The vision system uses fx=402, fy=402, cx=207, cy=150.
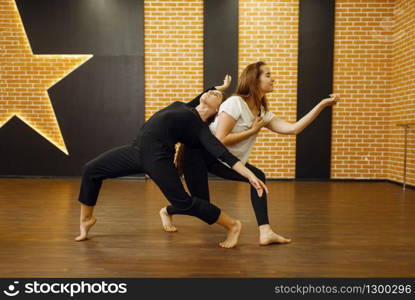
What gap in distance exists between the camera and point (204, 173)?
2625 mm

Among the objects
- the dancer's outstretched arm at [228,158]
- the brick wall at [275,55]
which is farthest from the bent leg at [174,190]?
the brick wall at [275,55]

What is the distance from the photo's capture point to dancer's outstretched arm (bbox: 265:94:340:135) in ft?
8.29

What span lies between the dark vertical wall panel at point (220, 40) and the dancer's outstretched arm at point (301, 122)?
312cm

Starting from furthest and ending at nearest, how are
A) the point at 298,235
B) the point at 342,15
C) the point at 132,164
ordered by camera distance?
the point at 342,15 → the point at 298,235 → the point at 132,164

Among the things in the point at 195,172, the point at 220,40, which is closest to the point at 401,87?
the point at 220,40

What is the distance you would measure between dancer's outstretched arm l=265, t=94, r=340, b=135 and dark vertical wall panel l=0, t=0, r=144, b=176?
3431 millimetres

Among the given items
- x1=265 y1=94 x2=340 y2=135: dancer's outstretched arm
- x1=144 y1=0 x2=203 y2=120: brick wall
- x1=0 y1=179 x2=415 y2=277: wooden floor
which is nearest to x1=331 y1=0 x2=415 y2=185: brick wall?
x1=0 y1=179 x2=415 y2=277: wooden floor

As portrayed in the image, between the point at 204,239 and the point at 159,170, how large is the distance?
0.65 meters

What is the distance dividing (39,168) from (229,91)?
2991mm

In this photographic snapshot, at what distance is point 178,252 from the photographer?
7.84ft

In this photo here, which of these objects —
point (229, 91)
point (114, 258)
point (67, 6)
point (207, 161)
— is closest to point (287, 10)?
point (229, 91)

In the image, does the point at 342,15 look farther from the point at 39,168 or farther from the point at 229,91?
the point at 39,168

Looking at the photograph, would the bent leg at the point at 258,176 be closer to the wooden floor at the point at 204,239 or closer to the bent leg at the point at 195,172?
the bent leg at the point at 195,172

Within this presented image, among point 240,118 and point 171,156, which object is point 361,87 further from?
point 171,156
